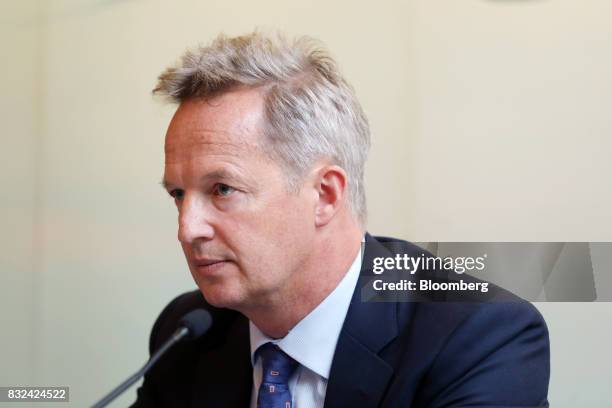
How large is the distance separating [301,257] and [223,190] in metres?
0.19

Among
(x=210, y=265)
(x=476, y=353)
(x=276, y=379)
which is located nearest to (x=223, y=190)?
(x=210, y=265)

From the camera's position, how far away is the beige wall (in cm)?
189

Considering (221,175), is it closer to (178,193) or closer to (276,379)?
(178,193)

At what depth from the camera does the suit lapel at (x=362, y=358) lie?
1243mm

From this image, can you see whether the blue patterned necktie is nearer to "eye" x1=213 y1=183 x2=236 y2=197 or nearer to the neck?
the neck

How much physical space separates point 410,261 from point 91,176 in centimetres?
121

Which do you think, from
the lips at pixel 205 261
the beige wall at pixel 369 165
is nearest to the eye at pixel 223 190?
the lips at pixel 205 261

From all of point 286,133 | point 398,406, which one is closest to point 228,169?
point 286,133

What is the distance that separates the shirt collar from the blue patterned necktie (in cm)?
2

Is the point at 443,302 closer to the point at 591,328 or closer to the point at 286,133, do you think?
the point at 286,133

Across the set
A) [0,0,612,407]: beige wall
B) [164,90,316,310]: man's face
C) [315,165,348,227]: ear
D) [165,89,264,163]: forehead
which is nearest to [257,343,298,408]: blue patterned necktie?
[164,90,316,310]: man's face

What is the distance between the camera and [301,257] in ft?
4.32

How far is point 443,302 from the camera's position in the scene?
4.33 feet

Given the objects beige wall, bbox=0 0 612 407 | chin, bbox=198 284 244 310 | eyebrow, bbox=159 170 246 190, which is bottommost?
chin, bbox=198 284 244 310
